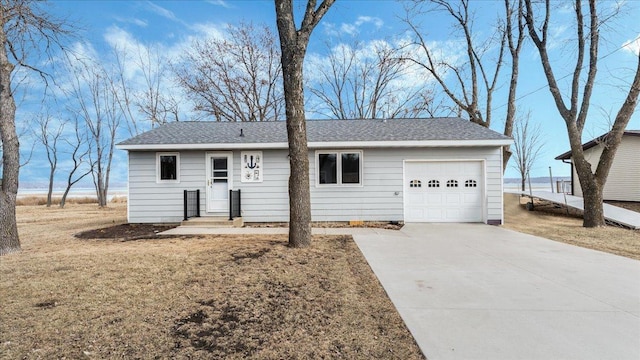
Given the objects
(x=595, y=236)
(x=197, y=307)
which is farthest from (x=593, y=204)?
(x=197, y=307)

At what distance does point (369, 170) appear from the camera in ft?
29.3

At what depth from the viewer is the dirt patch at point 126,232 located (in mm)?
7109

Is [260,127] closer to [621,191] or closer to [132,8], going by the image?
[132,8]

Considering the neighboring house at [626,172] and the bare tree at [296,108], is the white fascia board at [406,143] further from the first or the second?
the neighboring house at [626,172]

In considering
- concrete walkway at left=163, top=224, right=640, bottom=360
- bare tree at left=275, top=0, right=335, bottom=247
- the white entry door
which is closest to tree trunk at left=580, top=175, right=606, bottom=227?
concrete walkway at left=163, top=224, right=640, bottom=360

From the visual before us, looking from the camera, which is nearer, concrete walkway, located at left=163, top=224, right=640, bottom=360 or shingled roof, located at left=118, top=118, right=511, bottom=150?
concrete walkway, located at left=163, top=224, right=640, bottom=360

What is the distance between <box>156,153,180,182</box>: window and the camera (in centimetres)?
900

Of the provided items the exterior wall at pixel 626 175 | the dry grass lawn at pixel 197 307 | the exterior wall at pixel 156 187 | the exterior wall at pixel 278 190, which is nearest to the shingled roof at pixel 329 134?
the exterior wall at pixel 278 190

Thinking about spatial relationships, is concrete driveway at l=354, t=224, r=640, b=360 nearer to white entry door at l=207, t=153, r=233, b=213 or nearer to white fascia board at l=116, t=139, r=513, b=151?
white fascia board at l=116, t=139, r=513, b=151

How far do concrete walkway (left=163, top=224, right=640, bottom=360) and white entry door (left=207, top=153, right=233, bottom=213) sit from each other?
16.2ft

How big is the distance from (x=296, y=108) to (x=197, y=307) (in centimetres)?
366

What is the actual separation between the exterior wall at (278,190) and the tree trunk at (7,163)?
346 centimetres

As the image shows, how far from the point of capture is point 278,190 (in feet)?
29.7

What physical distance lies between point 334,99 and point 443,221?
14168mm
